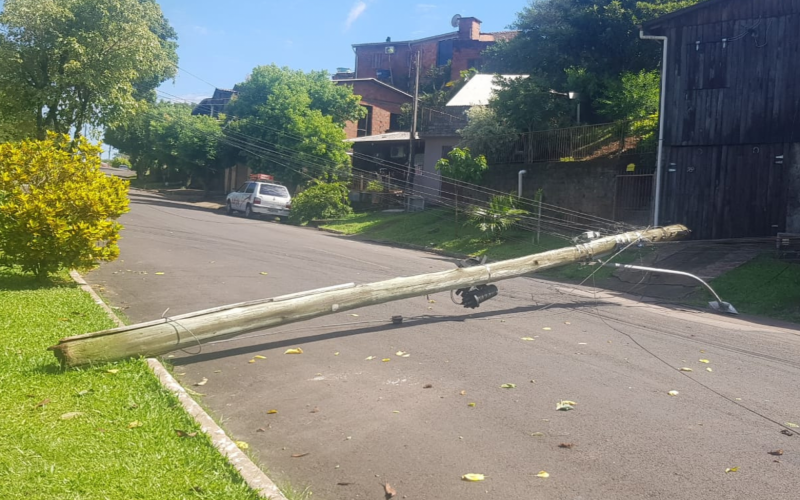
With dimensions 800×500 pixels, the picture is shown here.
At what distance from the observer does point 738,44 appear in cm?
1733

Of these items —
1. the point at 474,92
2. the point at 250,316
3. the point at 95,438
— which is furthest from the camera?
the point at 474,92

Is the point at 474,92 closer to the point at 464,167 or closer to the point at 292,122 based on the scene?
the point at 292,122

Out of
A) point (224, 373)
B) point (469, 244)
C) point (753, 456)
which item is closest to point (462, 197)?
point (469, 244)

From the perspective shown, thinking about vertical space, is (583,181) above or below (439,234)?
above

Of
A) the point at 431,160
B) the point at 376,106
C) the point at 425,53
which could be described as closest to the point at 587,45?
the point at 431,160

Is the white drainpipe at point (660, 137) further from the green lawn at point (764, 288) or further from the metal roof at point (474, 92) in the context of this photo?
the metal roof at point (474, 92)

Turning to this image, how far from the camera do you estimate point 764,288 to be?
13609mm

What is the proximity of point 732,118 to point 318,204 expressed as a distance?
18684 millimetres

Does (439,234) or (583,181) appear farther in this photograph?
(439,234)

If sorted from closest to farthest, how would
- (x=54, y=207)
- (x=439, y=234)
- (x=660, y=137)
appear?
(x=54, y=207) → (x=660, y=137) → (x=439, y=234)

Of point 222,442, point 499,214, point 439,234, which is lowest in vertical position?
point 222,442

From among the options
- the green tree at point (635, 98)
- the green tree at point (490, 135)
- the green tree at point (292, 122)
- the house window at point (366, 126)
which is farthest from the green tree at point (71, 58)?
the house window at point (366, 126)

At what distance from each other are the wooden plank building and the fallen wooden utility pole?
8.82 m

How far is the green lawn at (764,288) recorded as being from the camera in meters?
12.7
